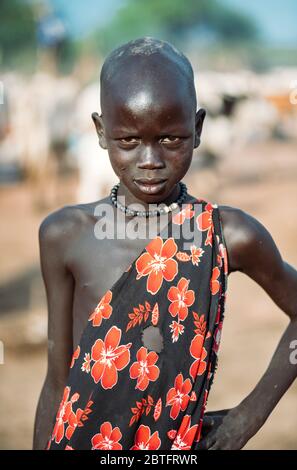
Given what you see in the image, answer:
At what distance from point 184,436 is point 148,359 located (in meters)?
0.18

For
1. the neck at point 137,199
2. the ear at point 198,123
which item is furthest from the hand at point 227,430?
the ear at point 198,123

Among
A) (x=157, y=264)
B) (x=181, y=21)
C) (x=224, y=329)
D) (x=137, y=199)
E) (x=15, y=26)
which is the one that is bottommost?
(x=224, y=329)

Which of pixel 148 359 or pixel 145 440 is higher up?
pixel 148 359

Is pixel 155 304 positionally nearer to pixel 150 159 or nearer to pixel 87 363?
pixel 87 363

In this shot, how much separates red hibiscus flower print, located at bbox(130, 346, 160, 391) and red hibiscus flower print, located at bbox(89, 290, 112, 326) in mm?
98

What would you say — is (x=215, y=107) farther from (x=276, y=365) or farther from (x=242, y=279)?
(x=276, y=365)

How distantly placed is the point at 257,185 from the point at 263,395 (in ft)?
41.6

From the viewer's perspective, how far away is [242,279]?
282 inches

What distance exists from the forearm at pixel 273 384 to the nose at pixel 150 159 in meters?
0.50

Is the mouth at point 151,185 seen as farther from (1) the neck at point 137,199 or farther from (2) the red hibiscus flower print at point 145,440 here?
(2) the red hibiscus flower print at point 145,440

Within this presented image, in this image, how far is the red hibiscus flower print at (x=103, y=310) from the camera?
1476mm

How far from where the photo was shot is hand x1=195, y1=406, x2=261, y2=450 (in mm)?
1533

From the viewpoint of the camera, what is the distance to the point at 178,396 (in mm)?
1478

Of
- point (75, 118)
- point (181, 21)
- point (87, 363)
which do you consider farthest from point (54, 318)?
point (181, 21)
